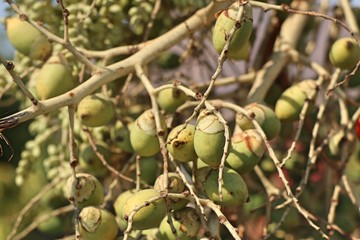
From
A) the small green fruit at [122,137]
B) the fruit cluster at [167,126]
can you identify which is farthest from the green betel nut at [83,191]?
the small green fruit at [122,137]

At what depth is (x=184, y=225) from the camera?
77 centimetres

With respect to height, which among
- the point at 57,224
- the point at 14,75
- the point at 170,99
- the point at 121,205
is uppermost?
the point at 14,75

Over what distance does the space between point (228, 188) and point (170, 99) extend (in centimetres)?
18

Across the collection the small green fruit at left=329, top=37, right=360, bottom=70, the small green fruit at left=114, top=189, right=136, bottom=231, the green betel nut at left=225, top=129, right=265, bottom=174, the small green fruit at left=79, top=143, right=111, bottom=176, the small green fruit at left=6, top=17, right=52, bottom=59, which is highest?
the small green fruit at left=6, top=17, right=52, bottom=59

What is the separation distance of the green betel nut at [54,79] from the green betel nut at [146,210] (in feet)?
0.62

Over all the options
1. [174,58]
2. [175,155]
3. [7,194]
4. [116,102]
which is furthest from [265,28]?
[7,194]

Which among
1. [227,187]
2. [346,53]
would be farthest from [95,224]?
[346,53]

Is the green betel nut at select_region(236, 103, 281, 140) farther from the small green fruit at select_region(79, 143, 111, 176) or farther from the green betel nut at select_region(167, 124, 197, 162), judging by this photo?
the small green fruit at select_region(79, 143, 111, 176)

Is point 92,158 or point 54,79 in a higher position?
point 54,79

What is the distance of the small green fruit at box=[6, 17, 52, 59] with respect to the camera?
3.06 feet

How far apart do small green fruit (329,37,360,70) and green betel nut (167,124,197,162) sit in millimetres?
263

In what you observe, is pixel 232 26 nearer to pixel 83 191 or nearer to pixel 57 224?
pixel 83 191

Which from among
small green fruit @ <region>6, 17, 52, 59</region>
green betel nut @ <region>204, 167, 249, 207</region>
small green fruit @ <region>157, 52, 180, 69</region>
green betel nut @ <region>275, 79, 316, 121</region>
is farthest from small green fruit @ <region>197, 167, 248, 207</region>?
small green fruit @ <region>157, 52, 180, 69</region>

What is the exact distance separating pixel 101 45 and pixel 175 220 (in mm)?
333
